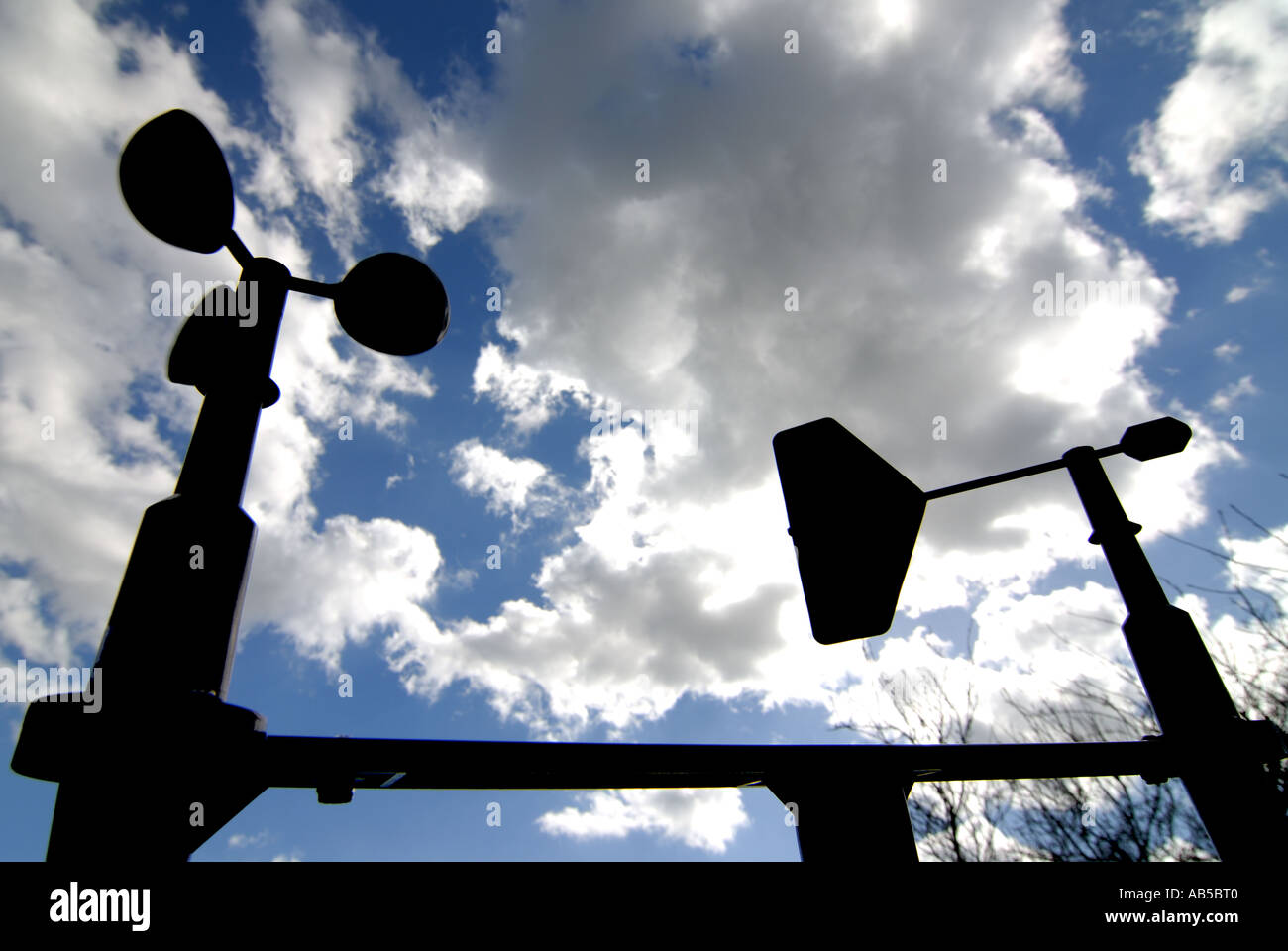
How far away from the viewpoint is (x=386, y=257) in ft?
6.66

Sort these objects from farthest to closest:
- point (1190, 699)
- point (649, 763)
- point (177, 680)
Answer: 1. point (1190, 699)
2. point (649, 763)
3. point (177, 680)

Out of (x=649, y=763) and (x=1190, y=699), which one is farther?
(x=1190, y=699)

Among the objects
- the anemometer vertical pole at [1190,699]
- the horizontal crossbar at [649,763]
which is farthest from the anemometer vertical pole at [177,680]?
the anemometer vertical pole at [1190,699]

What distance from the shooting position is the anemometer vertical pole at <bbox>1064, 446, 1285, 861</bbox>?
6.15ft

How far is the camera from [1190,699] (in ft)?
6.87

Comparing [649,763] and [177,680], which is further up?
[177,680]

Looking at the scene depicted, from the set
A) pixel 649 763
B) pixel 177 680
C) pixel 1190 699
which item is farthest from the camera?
pixel 1190 699

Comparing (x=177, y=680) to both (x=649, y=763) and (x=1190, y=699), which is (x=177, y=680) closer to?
(x=649, y=763)

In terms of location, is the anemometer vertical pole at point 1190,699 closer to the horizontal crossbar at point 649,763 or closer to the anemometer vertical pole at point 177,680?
the horizontal crossbar at point 649,763

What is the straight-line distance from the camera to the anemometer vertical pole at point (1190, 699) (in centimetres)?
188

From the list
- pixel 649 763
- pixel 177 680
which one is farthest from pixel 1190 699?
pixel 177 680
